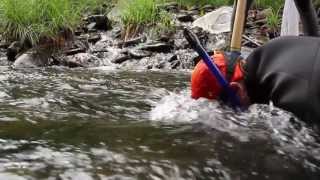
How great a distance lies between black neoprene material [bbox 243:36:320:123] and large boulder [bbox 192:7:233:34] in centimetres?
461

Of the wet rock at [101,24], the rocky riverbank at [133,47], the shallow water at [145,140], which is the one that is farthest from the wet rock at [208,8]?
the shallow water at [145,140]

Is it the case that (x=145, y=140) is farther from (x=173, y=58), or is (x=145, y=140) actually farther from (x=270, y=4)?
(x=270, y=4)

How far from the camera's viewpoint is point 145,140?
270 cm

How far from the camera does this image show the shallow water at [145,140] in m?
2.25

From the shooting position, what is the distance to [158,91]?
4406 millimetres

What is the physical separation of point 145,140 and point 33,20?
15.3 feet

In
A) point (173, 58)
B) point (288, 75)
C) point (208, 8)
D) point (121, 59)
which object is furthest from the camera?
point (208, 8)

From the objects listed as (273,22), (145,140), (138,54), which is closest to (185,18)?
(273,22)

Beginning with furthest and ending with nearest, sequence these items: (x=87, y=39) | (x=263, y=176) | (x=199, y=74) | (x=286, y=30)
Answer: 1. (x=87, y=39)
2. (x=286, y=30)
3. (x=199, y=74)
4. (x=263, y=176)

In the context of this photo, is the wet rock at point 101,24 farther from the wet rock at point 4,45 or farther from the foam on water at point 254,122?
the foam on water at point 254,122

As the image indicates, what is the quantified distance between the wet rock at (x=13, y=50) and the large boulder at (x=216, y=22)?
2586mm

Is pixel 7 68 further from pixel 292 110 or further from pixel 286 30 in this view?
pixel 292 110

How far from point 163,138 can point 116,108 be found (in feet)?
3.05

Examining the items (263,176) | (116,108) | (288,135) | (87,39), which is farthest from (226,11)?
(263,176)
